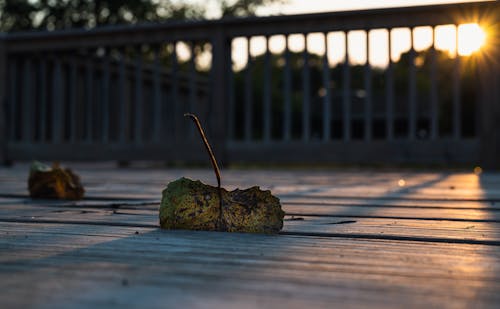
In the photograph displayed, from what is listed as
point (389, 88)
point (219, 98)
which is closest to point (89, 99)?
point (219, 98)

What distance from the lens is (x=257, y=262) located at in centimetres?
88

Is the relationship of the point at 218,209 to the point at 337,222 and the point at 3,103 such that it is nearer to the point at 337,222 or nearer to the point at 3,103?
the point at 337,222

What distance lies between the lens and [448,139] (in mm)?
4258

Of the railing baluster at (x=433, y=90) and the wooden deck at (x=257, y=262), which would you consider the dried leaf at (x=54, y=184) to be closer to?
the wooden deck at (x=257, y=262)

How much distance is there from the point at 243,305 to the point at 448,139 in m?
3.89

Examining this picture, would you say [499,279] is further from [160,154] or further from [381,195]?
[160,154]

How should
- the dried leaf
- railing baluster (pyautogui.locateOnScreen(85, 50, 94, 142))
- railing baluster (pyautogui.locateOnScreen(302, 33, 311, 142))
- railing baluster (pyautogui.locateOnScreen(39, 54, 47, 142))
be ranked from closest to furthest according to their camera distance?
the dried leaf, railing baluster (pyautogui.locateOnScreen(302, 33, 311, 142)), railing baluster (pyautogui.locateOnScreen(85, 50, 94, 142)), railing baluster (pyautogui.locateOnScreen(39, 54, 47, 142))

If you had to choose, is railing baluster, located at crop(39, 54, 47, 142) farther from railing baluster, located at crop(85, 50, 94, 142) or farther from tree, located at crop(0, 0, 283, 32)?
tree, located at crop(0, 0, 283, 32)

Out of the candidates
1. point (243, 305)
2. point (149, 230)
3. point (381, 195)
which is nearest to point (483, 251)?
point (243, 305)

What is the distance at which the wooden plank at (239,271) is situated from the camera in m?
0.67

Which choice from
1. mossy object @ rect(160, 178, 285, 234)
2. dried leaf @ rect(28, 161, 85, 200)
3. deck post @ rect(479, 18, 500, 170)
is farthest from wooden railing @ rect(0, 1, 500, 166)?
mossy object @ rect(160, 178, 285, 234)

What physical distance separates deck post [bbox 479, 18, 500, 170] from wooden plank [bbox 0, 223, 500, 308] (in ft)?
11.1

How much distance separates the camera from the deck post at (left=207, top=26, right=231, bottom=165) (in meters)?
4.78

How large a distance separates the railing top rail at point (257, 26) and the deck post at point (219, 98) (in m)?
0.13
